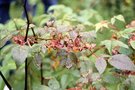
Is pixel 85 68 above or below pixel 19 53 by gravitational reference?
below

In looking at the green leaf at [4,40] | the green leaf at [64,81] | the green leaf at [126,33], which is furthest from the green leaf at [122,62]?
the green leaf at [4,40]

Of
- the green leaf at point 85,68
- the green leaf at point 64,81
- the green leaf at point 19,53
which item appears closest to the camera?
the green leaf at point 19,53

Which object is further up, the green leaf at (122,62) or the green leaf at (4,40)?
the green leaf at (4,40)

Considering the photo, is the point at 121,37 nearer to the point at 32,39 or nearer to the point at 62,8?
the point at 32,39

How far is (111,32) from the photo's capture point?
54.2 inches

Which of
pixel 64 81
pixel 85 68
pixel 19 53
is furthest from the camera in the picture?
pixel 64 81

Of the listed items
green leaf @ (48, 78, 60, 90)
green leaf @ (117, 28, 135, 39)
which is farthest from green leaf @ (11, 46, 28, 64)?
green leaf @ (117, 28, 135, 39)

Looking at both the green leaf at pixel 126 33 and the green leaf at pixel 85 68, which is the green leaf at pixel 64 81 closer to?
the green leaf at pixel 85 68

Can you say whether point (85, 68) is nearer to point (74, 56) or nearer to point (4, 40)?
point (74, 56)

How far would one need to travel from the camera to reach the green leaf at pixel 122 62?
1136 mm

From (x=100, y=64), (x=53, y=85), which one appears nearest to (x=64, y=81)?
(x=53, y=85)

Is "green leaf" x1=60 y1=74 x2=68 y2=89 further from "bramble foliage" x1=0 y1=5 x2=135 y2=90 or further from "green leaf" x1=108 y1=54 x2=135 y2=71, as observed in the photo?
"green leaf" x1=108 y1=54 x2=135 y2=71

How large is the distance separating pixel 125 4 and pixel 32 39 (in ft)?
8.33

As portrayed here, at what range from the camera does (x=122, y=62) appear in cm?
116
